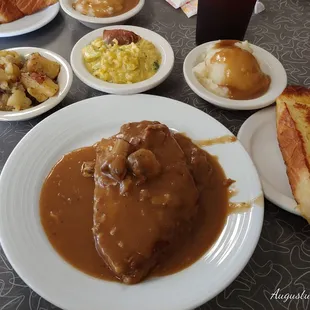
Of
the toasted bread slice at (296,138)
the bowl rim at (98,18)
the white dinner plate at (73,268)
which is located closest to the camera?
the white dinner plate at (73,268)

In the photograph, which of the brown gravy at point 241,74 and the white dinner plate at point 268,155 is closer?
the white dinner plate at point 268,155

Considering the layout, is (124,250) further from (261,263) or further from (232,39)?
(232,39)

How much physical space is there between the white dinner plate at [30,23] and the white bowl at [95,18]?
0.38ft

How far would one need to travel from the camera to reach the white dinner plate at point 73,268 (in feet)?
4.77

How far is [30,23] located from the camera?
2820 mm

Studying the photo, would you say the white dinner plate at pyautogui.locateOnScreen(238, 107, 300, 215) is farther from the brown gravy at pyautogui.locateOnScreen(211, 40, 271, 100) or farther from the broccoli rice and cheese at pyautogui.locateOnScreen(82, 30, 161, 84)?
the broccoli rice and cheese at pyautogui.locateOnScreen(82, 30, 161, 84)

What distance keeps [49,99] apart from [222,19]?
4.38ft

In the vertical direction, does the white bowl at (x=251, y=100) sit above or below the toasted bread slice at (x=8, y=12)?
below

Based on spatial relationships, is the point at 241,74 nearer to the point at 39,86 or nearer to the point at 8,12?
the point at 39,86

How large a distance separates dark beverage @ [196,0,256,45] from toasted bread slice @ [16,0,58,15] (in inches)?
48.5

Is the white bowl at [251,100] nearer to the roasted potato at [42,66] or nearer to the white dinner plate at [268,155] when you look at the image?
the white dinner plate at [268,155]

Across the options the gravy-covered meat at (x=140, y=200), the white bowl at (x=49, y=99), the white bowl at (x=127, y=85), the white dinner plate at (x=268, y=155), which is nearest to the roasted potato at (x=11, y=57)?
the white bowl at (x=49, y=99)

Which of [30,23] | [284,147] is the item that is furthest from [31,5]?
[284,147]

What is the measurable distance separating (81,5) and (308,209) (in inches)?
88.1
